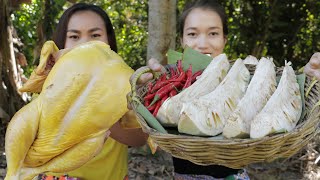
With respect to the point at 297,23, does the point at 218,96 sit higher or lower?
higher

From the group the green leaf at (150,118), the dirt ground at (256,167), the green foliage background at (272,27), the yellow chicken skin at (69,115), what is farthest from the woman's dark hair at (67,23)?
the green foliage background at (272,27)

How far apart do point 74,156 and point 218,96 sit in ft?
2.08

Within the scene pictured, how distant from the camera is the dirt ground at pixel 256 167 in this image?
15.7 ft

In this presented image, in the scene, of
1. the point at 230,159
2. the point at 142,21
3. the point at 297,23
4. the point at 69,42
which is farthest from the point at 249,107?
the point at 142,21

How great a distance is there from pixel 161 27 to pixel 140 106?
253 centimetres

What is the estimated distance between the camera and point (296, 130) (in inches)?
55.8

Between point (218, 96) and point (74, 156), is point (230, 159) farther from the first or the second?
point (74, 156)

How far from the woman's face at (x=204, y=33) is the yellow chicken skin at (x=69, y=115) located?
25.0 inches

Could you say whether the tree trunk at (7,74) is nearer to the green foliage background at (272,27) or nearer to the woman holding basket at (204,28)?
the green foliage background at (272,27)

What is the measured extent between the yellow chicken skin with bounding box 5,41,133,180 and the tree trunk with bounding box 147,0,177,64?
87.4 inches

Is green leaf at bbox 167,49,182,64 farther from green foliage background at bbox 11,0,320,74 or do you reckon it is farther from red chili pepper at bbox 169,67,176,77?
green foliage background at bbox 11,0,320,74

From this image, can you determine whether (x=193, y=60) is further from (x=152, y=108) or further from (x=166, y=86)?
(x=152, y=108)

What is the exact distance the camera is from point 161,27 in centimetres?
404

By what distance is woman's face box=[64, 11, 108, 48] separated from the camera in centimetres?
223
